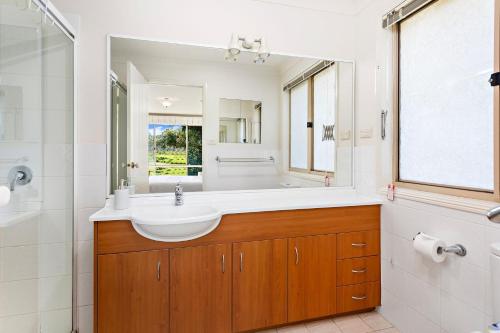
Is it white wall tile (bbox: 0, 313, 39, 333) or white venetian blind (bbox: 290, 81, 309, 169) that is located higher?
white venetian blind (bbox: 290, 81, 309, 169)

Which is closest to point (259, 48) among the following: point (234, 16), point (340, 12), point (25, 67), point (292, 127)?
point (234, 16)

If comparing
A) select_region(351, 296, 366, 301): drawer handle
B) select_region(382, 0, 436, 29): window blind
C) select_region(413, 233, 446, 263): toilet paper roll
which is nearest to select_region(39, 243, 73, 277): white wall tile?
select_region(351, 296, 366, 301): drawer handle

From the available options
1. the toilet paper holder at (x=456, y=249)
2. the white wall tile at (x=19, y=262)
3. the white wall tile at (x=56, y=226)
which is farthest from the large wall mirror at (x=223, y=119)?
the toilet paper holder at (x=456, y=249)

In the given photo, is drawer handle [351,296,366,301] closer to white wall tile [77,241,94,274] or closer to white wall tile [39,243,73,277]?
white wall tile [77,241,94,274]

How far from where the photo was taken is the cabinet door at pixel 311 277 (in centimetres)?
180

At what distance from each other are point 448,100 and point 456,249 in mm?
851

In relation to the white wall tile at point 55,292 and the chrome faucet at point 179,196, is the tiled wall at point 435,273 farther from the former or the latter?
the white wall tile at point 55,292

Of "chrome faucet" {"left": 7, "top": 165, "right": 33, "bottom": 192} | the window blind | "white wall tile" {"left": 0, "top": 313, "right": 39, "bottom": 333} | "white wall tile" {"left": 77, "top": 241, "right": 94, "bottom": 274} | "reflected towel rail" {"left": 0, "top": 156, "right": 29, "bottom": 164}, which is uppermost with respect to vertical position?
the window blind

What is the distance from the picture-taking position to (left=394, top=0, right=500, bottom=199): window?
140 cm

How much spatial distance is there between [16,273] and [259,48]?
2.07 metres

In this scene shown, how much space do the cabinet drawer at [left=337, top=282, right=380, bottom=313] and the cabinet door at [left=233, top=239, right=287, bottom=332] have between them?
439 millimetres

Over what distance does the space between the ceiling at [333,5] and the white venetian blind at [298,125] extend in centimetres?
60

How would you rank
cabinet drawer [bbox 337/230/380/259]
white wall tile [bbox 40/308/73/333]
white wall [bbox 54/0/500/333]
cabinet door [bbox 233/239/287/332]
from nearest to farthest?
white wall [bbox 54/0/500/333] < white wall tile [bbox 40/308/73/333] < cabinet door [bbox 233/239/287/332] < cabinet drawer [bbox 337/230/380/259]

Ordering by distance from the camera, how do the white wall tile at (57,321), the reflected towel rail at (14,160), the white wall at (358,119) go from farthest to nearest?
the white wall tile at (57,321) → the white wall at (358,119) → the reflected towel rail at (14,160)
